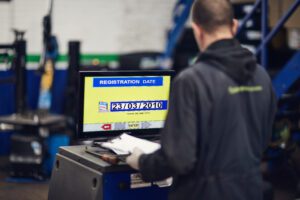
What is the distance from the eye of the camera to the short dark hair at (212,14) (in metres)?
2.38

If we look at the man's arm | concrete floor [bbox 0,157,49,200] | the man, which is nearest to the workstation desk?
the man

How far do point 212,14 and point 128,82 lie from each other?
894 millimetres

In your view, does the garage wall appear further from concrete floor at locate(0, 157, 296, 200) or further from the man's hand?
the man's hand

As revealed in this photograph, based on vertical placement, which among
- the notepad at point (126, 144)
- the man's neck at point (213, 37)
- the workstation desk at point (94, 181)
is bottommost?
the workstation desk at point (94, 181)

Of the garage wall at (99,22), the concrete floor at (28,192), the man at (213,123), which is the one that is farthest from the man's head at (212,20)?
the garage wall at (99,22)

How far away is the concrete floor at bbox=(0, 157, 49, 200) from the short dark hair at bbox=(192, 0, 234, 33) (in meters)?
3.53

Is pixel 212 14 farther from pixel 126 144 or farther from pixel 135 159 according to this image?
pixel 126 144

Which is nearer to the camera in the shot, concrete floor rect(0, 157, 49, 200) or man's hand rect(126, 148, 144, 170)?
man's hand rect(126, 148, 144, 170)

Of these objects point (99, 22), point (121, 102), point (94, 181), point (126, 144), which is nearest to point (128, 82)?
point (121, 102)

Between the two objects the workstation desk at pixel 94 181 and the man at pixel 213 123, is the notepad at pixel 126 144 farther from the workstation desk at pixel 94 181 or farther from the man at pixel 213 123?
the man at pixel 213 123

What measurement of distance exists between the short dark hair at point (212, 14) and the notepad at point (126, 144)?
0.65 m

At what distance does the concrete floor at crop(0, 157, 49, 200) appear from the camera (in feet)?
18.2

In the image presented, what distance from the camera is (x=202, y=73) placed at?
2357mm

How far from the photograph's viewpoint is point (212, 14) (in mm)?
2379
